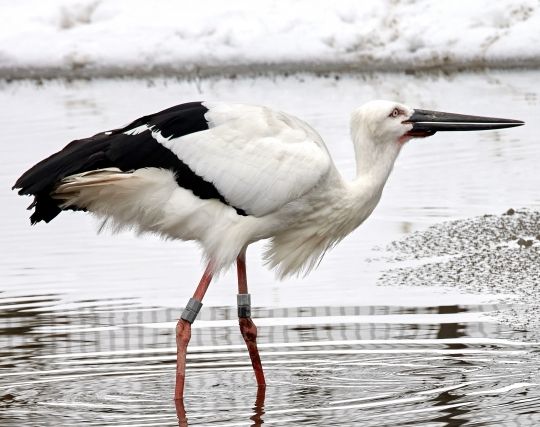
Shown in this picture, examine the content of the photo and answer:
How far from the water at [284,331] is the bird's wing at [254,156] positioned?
3.20 feet

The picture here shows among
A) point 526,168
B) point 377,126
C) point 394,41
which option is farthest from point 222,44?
point 377,126

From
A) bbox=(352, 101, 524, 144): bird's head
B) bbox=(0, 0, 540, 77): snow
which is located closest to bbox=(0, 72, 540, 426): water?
bbox=(352, 101, 524, 144): bird's head

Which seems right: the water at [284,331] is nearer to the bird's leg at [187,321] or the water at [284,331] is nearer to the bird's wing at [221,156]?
the bird's leg at [187,321]

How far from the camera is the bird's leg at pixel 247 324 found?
8.20 meters

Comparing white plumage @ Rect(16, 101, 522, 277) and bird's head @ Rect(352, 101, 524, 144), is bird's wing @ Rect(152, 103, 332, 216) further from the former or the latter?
bird's head @ Rect(352, 101, 524, 144)

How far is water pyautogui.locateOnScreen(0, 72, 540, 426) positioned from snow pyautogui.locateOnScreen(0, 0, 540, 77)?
646 centimetres

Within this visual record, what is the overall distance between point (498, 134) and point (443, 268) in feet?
17.1

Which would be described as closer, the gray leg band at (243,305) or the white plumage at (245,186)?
the white plumage at (245,186)

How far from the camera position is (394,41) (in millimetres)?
21328

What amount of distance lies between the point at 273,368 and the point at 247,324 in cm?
30

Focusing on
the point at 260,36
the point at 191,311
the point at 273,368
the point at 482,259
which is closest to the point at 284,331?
the point at 273,368

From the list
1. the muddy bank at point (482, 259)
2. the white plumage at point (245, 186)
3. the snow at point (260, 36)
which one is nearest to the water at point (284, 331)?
the muddy bank at point (482, 259)

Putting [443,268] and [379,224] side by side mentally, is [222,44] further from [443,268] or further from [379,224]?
[443,268]

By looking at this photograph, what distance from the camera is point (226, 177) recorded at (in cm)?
816
